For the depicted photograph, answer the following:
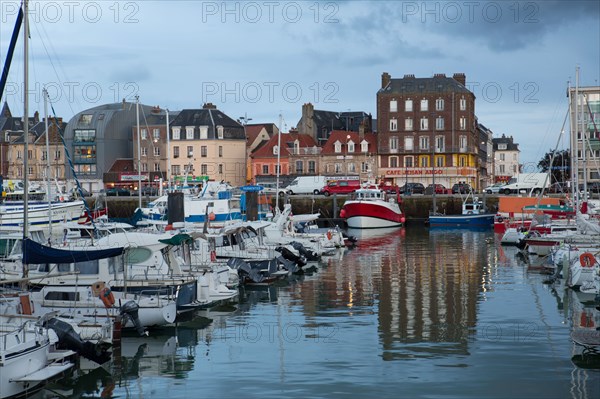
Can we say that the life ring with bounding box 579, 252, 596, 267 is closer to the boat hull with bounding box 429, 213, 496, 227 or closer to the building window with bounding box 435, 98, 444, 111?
the boat hull with bounding box 429, 213, 496, 227

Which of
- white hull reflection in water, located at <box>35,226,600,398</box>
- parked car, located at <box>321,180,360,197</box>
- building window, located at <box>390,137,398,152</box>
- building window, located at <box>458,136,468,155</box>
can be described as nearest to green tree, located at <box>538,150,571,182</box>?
building window, located at <box>458,136,468,155</box>

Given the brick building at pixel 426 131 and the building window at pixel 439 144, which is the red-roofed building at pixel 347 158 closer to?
the brick building at pixel 426 131

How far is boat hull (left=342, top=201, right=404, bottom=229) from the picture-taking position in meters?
74.5

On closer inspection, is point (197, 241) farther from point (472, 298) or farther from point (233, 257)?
point (472, 298)

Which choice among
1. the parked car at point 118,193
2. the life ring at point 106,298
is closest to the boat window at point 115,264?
the life ring at point 106,298

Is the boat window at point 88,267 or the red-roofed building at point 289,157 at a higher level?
the red-roofed building at point 289,157

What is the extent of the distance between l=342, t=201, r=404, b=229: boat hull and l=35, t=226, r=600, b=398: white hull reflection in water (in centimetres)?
3617

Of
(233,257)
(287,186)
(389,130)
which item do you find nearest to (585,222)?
(233,257)

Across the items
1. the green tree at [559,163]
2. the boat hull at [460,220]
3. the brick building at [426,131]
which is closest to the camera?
the boat hull at [460,220]

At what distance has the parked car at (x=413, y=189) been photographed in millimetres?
90688

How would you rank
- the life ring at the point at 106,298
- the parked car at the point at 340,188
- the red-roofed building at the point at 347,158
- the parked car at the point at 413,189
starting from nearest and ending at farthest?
the life ring at the point at 106,298 → the parked car at the point at 340,188 → the parked car at the point at 413,189 → the red-roofed building at the point at 347,158

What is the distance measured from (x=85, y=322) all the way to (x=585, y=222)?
89.1ft

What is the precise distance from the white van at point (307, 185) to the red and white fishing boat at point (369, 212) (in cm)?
1391

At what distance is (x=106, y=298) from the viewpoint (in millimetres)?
23000
